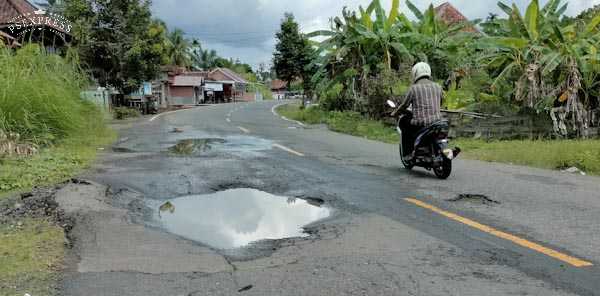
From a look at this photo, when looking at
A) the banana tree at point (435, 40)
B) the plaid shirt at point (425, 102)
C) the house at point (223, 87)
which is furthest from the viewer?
the house at point (223, 87)

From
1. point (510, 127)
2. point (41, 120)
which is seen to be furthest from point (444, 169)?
point (41, 120)

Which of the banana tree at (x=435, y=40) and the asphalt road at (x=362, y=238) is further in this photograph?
the banana tree at (x=435, y=40)

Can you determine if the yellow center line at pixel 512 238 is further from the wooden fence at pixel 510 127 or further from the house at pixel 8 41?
the house at pixel 8 41

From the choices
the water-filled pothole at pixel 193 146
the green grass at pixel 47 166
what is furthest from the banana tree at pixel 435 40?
the green grass at pixel 47 166

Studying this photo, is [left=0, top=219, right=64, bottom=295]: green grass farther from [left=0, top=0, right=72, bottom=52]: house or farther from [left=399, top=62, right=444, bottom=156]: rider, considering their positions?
[left=0, top=0, right=72, bottom=52]: house

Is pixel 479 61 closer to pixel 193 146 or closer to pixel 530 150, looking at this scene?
pixel 530 150

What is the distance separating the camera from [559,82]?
14.7m

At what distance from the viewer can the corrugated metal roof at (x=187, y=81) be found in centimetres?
7138

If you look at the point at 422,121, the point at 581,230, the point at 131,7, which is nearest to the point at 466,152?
the point at 422,121

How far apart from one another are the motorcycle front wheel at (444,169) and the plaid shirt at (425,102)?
2.19 ft

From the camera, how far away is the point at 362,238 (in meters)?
5.11

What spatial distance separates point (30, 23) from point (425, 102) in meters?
18.9

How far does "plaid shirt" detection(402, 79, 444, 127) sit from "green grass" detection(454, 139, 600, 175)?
125 inches

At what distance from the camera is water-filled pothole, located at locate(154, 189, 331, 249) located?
5406 mm
